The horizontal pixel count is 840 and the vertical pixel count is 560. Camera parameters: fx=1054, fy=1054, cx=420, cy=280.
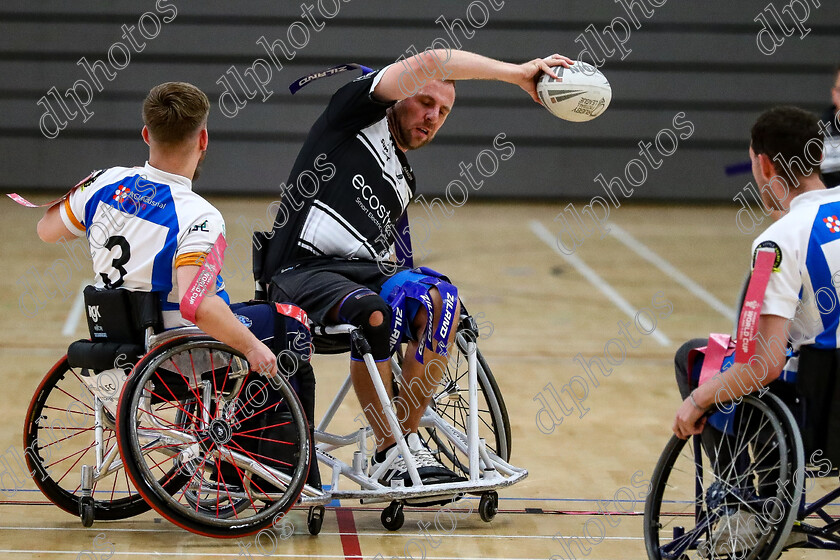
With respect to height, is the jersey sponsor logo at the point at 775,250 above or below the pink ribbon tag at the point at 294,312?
below

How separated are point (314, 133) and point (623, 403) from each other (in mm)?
2116

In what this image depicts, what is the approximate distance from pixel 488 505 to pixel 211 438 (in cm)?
91

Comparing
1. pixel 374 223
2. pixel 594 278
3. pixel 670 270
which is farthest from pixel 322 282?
pixel 670 270

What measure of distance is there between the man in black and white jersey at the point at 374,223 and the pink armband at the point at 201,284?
0.48m

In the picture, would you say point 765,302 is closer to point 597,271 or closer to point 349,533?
point 349,533

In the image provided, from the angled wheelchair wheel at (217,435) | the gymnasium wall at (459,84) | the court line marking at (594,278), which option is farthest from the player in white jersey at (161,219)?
the gymnasium wall at (459,84)

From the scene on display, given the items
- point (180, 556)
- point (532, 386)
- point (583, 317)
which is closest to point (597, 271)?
point (583, 317)

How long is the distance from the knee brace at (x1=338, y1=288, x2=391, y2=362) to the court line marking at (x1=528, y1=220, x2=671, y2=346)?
3274 mm

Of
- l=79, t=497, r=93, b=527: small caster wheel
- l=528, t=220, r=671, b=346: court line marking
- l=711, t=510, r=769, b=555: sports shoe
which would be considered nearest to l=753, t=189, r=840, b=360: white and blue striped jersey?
l=711, t=510, r=769, b=555: sports shoe

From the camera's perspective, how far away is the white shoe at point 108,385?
291 centimetres

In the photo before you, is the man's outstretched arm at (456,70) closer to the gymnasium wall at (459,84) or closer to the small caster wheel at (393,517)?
the small caster wheel at (393,517)

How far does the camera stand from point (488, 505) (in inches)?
129

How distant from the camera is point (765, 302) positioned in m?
2.51

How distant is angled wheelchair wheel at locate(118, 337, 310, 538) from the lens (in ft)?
9.16
